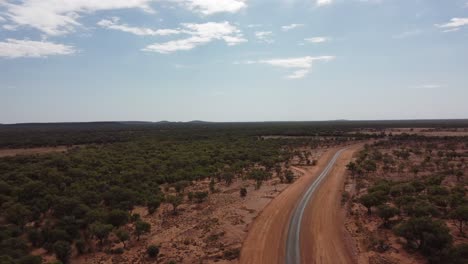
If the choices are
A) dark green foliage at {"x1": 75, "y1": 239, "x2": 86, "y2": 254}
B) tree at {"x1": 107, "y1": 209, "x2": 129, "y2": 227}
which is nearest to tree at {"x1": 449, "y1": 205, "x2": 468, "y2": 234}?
tree at {"x1": 107, "y1": 209, "x2": 129, "y2": 227}

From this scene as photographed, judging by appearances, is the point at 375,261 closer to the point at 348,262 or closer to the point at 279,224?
the point at 348,262

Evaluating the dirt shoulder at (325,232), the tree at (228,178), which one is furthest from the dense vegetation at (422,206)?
the tree at (228,178)

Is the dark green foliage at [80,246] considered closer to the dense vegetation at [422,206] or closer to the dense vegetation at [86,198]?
the dense vegetation at [86,198]

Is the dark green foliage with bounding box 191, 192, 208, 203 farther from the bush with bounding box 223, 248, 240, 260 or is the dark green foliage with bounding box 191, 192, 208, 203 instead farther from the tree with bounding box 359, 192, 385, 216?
the tree with bounding box 359, 192, 385, 216

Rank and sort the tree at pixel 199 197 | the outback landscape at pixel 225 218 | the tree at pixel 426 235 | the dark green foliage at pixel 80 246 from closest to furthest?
the tree at pixel 426 235 < the outback landscape at pixel 225 218 < the dark green foliage at pixel 80 246 < the tree at pixel 199 197

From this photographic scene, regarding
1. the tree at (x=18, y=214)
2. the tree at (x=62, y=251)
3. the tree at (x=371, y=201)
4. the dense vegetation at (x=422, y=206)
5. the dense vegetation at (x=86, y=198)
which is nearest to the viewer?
the dense vegetation at (x=422, y=206)

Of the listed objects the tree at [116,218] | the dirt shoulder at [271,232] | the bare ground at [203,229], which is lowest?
the bare ground at [203,229]

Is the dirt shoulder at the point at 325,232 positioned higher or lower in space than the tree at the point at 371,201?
lower

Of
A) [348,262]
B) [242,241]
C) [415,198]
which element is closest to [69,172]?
[242,241]
